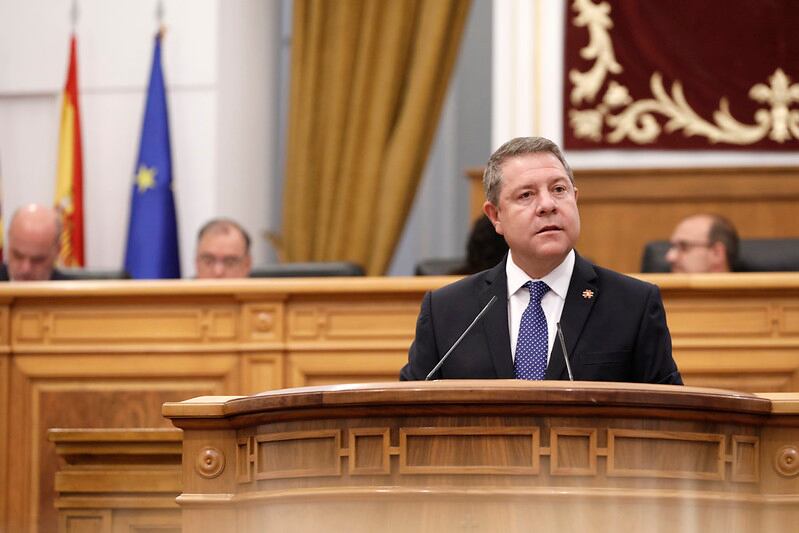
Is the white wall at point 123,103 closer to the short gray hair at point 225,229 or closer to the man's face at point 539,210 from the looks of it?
the short gray hair at point 225,229

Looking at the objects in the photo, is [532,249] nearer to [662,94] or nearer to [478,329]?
[478,329]

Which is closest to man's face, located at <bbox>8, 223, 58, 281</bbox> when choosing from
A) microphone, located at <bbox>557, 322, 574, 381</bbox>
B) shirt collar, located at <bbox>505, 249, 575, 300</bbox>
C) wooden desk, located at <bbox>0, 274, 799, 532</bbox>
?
wooden desk, located at <bbox>0, 274, 799, 532</bbox>

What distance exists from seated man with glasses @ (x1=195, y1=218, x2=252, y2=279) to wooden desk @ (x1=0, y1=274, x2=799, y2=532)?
88cm

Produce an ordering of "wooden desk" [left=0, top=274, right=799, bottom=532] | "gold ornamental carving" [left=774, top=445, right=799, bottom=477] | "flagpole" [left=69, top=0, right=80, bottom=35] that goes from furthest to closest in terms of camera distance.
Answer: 1. "flagpole" [left=69, top=0, right=80, bottom=35]
2. "wooden desk" [left=0, top=274, right=799, bottom=532]
3. "gold ornamental carving" [left=774, top=445, right=799, bottom=477]

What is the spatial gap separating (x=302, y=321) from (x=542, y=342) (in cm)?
194

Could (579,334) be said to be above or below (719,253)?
below

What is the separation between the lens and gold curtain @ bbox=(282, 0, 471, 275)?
7.09m

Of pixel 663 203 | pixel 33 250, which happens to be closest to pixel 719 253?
pixel 663 203

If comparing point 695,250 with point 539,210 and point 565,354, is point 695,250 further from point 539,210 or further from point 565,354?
point 565,354

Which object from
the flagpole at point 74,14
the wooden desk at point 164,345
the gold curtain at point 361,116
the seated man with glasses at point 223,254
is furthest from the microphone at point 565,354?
the flagpole at point 74,14

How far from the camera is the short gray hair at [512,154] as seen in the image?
2.87m

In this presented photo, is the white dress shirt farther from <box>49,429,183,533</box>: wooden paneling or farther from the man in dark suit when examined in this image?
<box>49,429,183,533</box>: wooden paneling

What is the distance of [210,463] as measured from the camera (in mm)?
2285

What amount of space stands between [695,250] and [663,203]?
1.42 metres
